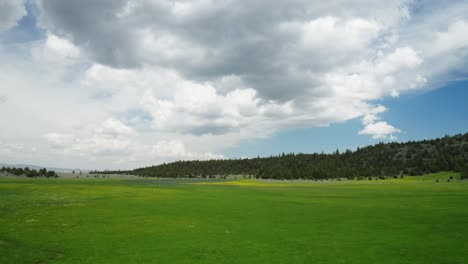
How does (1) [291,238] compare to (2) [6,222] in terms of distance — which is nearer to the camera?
(1) [291,238]

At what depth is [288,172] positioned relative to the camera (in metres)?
194

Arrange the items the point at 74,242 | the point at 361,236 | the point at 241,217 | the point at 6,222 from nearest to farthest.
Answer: the point at 74,242
the point at 361,236
the point at 6,222
the point at 241,217

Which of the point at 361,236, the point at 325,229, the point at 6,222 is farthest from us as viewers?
the point at 6,222

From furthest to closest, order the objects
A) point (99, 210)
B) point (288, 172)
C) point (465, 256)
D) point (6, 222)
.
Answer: point (288, 172), point (99, 210), point (6, 222), point (465, 256)

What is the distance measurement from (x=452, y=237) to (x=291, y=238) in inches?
368

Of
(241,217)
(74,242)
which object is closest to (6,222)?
(74,242)

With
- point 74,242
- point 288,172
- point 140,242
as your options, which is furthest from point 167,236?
point 288,172

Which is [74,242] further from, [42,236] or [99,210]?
[99,210]

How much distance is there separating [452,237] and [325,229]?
24.6ft

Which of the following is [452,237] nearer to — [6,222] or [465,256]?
[465,256]

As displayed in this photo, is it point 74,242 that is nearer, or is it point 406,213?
point 74,242

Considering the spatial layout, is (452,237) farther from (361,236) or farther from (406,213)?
(406,213)

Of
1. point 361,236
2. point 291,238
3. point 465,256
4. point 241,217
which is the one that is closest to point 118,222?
point 241,217

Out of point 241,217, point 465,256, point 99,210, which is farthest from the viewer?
point 99,210
